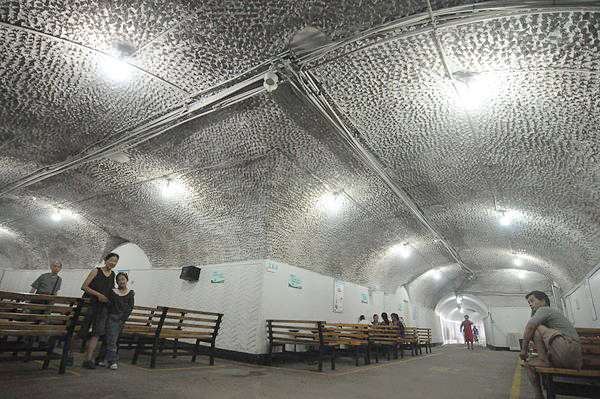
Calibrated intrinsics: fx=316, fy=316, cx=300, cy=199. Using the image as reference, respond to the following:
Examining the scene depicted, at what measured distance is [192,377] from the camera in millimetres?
4805

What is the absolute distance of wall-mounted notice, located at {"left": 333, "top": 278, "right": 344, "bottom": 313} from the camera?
422 inches

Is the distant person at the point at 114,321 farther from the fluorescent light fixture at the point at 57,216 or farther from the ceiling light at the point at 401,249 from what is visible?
the ceiling light at the point at 401,249

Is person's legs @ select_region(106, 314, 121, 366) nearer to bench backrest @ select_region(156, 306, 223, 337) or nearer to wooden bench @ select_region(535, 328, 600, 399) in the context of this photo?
bench backrest @ select_region(156, 306, 223, 337)

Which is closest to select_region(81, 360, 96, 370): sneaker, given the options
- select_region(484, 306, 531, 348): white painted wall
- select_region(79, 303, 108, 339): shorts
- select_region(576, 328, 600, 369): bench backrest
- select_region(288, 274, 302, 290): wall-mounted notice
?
select_region(79, 303, 108, 339): shorts

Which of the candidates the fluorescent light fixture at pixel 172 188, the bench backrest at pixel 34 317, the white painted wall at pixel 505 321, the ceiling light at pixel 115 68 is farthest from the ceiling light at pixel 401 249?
the white painted wall at pixel 505 321

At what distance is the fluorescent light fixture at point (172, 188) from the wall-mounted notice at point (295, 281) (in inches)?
146

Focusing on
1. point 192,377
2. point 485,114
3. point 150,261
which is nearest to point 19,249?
point 150,261

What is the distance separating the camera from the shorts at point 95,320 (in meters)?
4.79

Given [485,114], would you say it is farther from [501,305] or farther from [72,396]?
[501,305]

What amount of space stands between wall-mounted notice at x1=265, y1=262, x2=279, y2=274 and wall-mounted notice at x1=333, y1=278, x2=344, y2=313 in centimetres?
338

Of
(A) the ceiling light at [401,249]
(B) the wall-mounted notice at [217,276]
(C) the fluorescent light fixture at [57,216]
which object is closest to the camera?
(B) the wall-mounted notice at [217,276]

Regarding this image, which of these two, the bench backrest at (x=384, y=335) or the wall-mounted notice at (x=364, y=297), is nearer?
the bench backrest at (x=384, y=335)

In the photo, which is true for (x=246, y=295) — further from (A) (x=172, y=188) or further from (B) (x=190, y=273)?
Result: (A) (x=172, y=188)

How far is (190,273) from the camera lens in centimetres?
917
